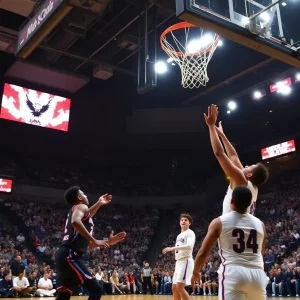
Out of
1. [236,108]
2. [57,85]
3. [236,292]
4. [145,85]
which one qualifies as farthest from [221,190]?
[236,292]

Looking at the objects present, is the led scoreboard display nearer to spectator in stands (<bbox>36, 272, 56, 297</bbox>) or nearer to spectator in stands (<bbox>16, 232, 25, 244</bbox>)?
spectator in stands (<bbox>16, 232, 25, 244</bbox>)

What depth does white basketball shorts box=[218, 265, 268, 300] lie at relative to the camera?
296 cm

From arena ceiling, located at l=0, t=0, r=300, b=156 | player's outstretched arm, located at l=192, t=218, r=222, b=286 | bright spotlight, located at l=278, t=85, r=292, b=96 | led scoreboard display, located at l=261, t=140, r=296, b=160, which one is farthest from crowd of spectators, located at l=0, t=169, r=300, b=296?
player's outstretched arm, located at l=192, t=218, r=222, b=286

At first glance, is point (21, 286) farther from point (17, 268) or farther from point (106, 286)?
point (106, 286)

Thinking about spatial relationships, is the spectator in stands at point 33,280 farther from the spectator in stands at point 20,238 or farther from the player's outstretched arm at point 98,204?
the player's outstretched arm at point 98,204

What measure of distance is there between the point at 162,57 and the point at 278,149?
11632 mm

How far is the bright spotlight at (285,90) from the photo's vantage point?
20844 mm

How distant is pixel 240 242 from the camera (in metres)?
3.09

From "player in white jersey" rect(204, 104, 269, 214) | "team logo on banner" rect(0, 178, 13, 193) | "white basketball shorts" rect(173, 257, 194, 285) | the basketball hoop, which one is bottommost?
"white basketball shorts" rect(173, 257, 194, 285)

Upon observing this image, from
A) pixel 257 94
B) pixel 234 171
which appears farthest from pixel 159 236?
pixel 234 171

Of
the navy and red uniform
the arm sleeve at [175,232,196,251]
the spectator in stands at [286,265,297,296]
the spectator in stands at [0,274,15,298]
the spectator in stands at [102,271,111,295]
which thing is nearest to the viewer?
the navy and red uniform

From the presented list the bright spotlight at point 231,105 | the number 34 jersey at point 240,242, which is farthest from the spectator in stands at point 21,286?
the bright spotlight at point 231,105

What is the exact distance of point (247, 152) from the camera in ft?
91.0

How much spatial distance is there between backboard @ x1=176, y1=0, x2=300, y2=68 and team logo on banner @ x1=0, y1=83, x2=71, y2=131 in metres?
14.9
